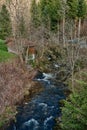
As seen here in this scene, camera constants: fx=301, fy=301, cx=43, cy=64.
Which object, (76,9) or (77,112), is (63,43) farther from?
(77,112)

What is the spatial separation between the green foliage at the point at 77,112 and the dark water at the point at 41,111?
6.71 m

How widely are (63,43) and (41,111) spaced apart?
18.7 metres

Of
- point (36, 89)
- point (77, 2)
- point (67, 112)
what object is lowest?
point (36, 89)

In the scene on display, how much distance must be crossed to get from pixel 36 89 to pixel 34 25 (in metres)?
28.0

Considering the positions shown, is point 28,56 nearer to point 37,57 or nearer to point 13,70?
point 37,57

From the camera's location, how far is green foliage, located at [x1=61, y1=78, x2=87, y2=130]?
1204cm

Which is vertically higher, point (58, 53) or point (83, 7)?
point (83, 7)

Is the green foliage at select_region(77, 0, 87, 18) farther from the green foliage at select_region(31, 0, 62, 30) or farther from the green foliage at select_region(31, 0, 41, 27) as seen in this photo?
the green foliage at select_region(31, 0, 41, 27)

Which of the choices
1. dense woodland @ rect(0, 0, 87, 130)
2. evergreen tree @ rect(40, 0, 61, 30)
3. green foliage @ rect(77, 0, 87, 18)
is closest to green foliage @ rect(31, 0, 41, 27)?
dense woodland @ rect(0, 0, 87, 130)

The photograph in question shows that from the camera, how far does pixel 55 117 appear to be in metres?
21.4

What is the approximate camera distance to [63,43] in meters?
40.2

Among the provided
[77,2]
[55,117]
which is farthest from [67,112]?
[77,2]

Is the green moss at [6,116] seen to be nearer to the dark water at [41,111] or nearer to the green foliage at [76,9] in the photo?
the dark water at [41,111]

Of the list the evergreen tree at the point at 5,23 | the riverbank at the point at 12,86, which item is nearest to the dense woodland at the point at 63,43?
the evergreen tree at the point at 5,23
